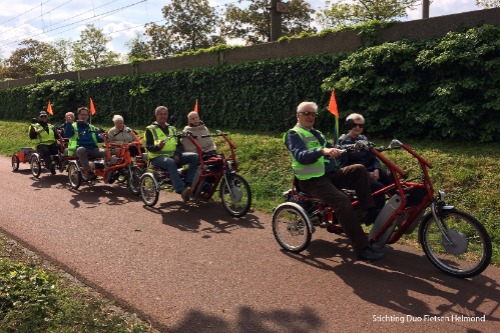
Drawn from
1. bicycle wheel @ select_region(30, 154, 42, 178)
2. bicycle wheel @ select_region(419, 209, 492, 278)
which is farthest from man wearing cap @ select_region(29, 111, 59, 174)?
bicycle wheel @ select_region(419, 209, 492, 278)

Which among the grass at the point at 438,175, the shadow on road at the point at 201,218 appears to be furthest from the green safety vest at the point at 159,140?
the grass at the point at 438,175

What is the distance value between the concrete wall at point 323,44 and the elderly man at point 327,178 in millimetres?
5773

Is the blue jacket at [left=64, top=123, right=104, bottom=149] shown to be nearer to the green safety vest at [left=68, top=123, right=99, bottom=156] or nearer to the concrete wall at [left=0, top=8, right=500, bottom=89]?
the green safety vest at [left=68, top=123, right=99, bottom=156]

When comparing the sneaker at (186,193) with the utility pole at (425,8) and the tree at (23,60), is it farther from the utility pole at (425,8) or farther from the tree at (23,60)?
the tree at (23,60)

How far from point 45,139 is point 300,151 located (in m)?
8.43

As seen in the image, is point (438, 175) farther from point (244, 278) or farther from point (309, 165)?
point (244, 278)

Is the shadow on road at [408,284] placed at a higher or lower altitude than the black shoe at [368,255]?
lower

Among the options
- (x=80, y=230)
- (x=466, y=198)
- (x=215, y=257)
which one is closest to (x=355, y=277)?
(x=215, y=257)

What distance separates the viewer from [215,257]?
508 centimetres

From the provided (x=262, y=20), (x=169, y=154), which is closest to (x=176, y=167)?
(x=169, y=154)

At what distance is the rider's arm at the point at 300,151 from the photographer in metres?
4.73

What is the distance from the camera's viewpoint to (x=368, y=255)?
4.60 meters

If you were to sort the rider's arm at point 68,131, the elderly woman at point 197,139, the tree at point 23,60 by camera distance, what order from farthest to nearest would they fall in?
the tree at point 23,60 < the rider's arm at point 68,131 < the elderly woman at point 197,139

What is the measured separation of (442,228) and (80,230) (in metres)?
4.72
